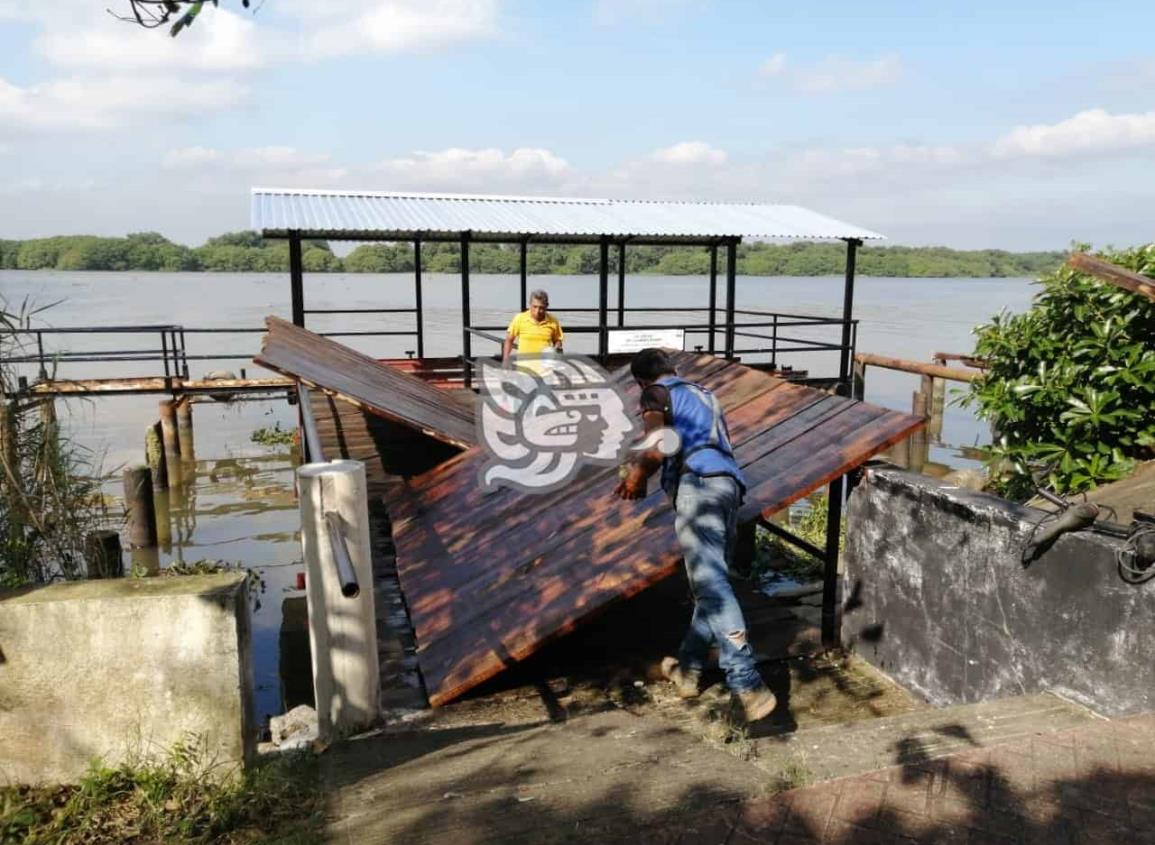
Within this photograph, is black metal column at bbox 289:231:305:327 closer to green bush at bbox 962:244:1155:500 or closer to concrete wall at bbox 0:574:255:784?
green bush at bbox 962:244:1155:500

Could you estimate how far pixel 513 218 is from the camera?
14.5 metres

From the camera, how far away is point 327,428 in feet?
31.7

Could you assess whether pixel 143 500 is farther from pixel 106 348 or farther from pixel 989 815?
pixel 106 348

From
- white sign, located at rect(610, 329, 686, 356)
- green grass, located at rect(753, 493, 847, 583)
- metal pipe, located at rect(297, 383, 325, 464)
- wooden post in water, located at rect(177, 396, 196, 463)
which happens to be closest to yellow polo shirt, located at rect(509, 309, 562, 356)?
green grass, located at rect(753, 493, 847, 583)

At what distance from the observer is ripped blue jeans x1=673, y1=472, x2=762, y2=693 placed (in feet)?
13.5

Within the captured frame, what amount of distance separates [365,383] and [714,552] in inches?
150

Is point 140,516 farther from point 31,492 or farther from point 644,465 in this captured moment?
point 644,465

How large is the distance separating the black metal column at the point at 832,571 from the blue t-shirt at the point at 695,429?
957mm

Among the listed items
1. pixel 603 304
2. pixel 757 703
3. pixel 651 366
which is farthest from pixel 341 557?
pixel 603 304

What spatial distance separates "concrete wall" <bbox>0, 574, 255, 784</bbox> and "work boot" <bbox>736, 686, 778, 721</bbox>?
2.20 metres

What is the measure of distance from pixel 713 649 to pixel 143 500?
369 inches

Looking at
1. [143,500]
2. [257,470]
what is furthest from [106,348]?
[143,500]

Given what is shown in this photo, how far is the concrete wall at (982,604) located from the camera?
11.9 feet

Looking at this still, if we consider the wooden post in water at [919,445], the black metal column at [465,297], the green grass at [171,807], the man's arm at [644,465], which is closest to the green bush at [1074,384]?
the man's arm at [644,465]
